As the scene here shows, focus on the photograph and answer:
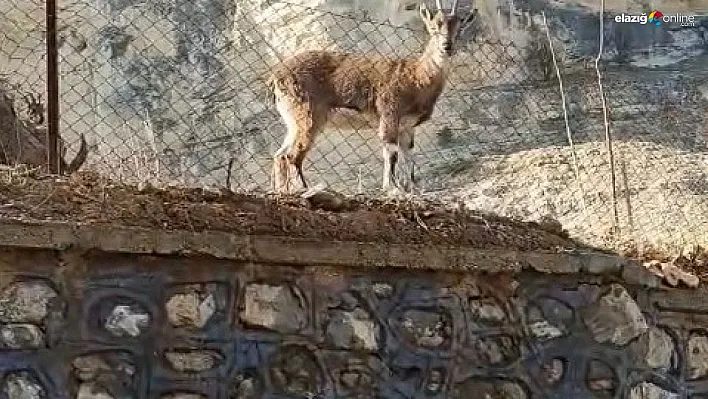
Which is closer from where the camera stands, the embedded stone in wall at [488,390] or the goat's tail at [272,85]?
the embedded stone in wall at [488,390]

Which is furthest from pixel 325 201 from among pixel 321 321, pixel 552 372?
pixel 552 372

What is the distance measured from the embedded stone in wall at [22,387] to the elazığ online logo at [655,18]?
13099 mm

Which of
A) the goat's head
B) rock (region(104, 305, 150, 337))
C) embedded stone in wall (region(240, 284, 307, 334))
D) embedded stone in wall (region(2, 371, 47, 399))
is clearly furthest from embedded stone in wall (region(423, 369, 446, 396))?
the goat's head

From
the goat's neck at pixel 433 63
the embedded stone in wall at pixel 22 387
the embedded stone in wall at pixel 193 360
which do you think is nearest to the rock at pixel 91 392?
the embedded stone in wall at pixel 22 387

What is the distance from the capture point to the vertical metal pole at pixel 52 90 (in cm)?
454

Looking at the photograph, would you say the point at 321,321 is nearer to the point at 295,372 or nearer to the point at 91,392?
the point at 295,372

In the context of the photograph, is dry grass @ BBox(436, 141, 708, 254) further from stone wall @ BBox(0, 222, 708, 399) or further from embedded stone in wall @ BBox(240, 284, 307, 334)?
embedded stone in wall @ BBox(240, 284, 307, 334)

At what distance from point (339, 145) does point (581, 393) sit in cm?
356

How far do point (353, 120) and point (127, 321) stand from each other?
3.03m

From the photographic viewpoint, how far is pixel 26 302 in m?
3.46

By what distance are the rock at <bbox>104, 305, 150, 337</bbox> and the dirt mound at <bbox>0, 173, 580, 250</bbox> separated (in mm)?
302

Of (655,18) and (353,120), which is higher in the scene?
(655,18)

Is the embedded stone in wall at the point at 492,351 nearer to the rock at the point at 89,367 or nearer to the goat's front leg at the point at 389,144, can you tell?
the rock at the point at 89,367

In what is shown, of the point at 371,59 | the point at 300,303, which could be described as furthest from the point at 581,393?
the point at 371,59
